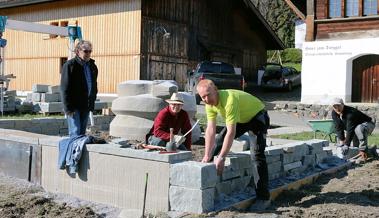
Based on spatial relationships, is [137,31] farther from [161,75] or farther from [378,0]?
[378,0]

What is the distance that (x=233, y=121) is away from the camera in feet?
18.6

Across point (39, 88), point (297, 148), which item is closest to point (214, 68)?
point (39, 88)

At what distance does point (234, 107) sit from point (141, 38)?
18.6m

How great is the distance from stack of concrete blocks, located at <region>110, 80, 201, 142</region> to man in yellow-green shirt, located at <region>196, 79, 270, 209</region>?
3.59 metres

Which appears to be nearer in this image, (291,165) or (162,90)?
(291,165)

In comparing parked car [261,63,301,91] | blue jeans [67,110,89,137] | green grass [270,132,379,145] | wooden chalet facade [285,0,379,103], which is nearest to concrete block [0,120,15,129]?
blue jeans [67,110,89,137]

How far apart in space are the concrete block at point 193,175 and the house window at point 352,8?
52.3ft

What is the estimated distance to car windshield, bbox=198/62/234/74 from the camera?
21.5 m

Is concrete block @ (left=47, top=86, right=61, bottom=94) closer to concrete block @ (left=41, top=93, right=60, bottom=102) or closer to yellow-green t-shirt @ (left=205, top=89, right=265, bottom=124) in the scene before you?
concrete block @ (left=41, top=93, right=60, bottom=102)

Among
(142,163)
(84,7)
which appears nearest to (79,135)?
(142,163)

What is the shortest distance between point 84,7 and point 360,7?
42.8 feet

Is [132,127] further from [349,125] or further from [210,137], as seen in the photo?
[210,137]

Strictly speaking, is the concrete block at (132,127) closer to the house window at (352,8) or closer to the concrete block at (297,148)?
the concrete block at (297,148)

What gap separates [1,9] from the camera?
3077cm
